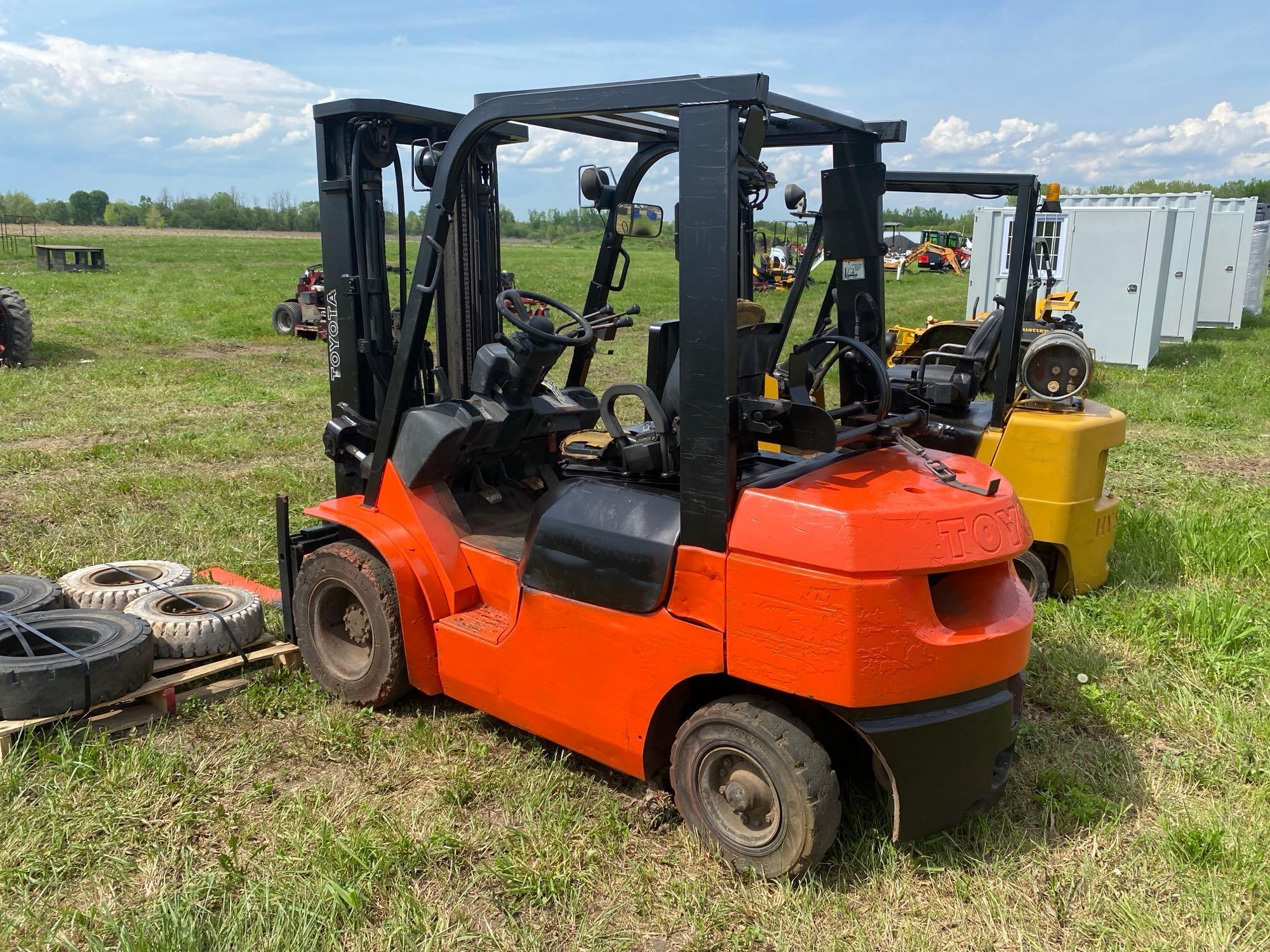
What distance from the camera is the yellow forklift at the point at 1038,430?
5652 millimetres

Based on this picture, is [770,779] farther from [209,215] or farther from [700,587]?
[209,215]

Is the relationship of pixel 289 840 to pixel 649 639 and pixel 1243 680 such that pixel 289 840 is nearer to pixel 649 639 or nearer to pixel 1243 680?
pixel 649 639

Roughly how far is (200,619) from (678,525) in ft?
8.60

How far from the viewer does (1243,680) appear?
16.2 ft

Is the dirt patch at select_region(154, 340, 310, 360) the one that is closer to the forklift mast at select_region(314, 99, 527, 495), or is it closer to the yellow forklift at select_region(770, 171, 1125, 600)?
the forklift mast at select_region(314, 99, 527, 495)

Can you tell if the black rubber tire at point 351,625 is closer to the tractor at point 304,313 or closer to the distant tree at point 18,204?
the tractor at point 304,313

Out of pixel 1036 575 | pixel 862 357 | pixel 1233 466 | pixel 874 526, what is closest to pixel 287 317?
pixel 1233 466

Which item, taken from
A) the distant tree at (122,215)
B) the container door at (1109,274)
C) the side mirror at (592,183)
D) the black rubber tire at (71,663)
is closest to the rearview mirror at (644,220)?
the side mirror at (592,183)

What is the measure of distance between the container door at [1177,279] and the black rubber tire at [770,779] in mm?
17990

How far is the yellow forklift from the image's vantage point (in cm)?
565

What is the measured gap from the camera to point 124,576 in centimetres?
561

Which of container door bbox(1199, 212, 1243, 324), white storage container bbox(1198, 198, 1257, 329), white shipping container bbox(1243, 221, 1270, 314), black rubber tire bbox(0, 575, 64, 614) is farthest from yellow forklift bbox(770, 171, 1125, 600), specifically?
white shipping container bbox(1243, 221, 1270, 314)

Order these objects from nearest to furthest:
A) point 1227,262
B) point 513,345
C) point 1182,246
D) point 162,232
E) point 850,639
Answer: point 850,639 → point 513,345 → point 1182,246 → point 1227,262 → point 162,232

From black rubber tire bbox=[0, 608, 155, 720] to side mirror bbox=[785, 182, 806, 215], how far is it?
465 centimetres
